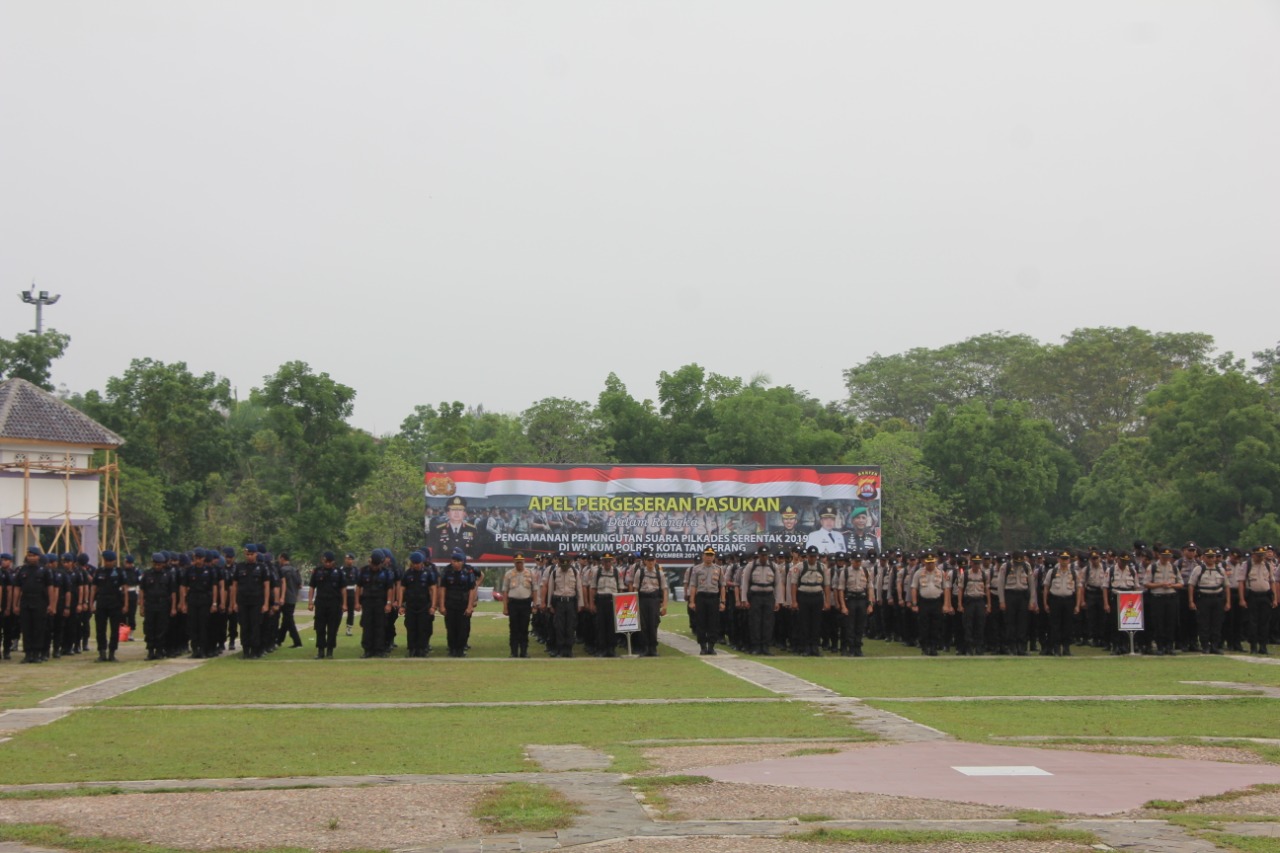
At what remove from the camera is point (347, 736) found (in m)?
12.5

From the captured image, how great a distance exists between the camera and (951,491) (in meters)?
62.4

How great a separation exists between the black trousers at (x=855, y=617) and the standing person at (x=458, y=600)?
629 cm

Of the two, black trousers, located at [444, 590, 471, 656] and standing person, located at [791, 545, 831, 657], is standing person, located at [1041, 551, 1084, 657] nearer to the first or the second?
standing person, located at [791, 545, 831, 657]

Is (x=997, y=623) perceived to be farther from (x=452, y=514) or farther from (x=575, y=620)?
(x=452, y=514)

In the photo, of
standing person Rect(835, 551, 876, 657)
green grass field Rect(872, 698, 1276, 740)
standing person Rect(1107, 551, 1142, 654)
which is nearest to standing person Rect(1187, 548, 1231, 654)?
standing person Rect(1107, 551, 1142, 654)

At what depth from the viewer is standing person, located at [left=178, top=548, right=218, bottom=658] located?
22.7 m

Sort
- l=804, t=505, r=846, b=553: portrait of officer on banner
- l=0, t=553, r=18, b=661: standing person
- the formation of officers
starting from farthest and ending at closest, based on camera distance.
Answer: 1. l=804, t=505, r=846, b=553: portrait of officer on banner
2. the formation of officers
3. l=0, t=553, r=18, b=661: standing person

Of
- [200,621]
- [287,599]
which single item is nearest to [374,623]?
[200,621]

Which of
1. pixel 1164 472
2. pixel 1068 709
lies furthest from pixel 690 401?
pixel 1068 709

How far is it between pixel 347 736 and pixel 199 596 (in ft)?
36.7

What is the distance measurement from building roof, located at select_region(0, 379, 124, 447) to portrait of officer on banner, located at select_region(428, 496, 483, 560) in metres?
13.8

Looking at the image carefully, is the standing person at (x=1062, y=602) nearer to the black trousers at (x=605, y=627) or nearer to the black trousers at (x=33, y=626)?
the black trousers at (x=605, y=627)

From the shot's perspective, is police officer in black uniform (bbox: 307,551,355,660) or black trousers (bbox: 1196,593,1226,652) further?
black trousers (bbox: 1196,593,1226,652)

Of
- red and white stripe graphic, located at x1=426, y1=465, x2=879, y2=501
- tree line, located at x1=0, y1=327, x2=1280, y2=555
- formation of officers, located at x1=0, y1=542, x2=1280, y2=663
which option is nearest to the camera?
formation of officers, located at x1=0, y1=542, x2=1280, y2=663
